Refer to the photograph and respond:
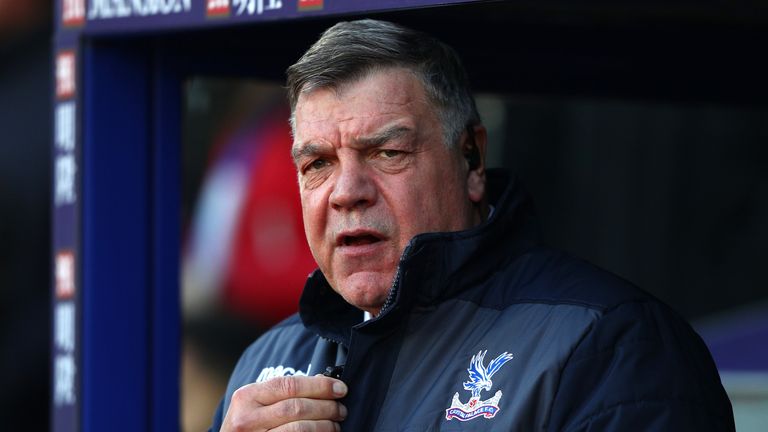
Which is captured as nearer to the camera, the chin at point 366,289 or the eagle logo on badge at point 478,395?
the eagle logo on badge at point 478,395

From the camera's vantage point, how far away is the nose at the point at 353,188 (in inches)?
83.0

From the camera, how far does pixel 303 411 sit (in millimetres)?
2033

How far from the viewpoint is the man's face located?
6.97ft

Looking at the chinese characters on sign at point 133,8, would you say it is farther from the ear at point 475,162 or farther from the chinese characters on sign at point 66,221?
the ear at point 475,162

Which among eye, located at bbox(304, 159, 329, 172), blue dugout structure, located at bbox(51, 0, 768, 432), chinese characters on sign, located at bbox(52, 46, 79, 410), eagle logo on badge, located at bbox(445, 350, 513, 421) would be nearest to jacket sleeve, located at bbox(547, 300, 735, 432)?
eagle logo on badge, located at bbox(445, 350, 513, 421)

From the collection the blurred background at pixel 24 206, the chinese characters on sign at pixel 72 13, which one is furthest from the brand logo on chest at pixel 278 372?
the blurred background at pixel 24 206

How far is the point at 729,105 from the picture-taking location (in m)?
3.47

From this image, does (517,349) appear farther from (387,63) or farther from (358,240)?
(387,63)

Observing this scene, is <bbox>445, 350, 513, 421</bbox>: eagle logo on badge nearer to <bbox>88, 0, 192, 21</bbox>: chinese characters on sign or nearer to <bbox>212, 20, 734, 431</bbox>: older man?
<bbox>212, 20, 734, 431</bbox>: older man

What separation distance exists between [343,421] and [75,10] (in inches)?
52.9

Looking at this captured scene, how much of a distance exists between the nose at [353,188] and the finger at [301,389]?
300mm

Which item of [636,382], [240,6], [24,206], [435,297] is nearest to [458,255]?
[435,297]

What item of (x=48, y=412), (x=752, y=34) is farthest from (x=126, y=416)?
(x=48, y=412)

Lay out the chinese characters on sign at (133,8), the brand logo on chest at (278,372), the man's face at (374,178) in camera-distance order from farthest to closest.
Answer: the chinese characters on sign at (133,8), the brand logo on chest at (278,372), the man's face at (374,178)
